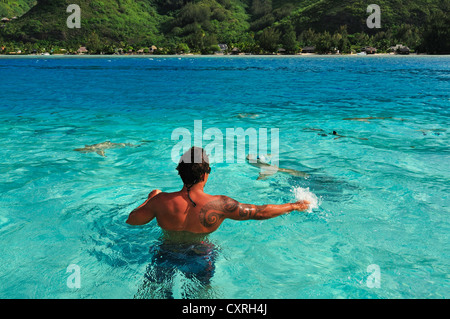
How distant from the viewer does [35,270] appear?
496 cm

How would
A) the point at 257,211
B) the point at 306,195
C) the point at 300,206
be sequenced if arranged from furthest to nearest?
the point at 306,195 < the point at 300,206 < the point at 257,211

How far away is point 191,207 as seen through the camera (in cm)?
422

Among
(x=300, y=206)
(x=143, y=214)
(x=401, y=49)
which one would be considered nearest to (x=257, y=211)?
(x=300, y=206)

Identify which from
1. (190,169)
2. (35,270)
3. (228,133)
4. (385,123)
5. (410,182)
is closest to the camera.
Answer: (190,169)

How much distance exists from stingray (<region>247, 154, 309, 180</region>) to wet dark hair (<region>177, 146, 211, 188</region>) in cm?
457

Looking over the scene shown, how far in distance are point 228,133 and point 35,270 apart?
10.1m

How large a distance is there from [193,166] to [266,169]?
5380 mm

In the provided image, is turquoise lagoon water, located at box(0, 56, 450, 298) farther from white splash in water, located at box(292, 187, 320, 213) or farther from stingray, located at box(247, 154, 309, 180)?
stingray, located at box(247, 154, 309, 180)

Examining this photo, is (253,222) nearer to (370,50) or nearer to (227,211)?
(227,211)

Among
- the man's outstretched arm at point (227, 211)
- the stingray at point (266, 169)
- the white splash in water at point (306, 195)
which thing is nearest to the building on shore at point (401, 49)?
the stingray at point (266, 169)

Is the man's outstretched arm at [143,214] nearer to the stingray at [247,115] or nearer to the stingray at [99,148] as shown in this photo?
the stingray at [99,148]

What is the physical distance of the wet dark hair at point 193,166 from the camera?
157 inches
